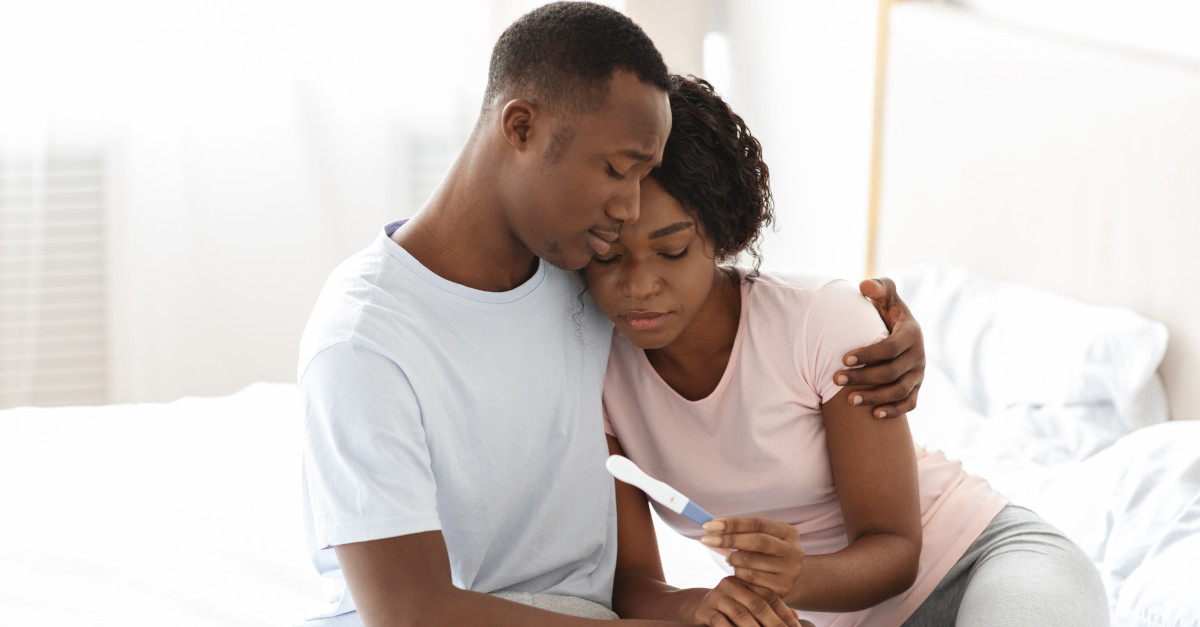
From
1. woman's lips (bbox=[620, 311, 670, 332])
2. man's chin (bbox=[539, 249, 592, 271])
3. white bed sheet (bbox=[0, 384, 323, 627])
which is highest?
man's chin (bbox=[539, 249, 592, 271])

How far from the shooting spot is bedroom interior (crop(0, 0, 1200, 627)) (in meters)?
1.33

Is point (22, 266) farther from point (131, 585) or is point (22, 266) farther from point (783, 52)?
point (783, 52)

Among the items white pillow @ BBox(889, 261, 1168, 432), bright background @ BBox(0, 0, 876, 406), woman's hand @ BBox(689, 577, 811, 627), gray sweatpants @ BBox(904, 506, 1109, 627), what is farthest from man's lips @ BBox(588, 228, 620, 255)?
bright background @ BBox(0, 0, 876, 406)

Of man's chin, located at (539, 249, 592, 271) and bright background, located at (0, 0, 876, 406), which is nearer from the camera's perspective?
man's chin, located at (539, 249, 592, 271)

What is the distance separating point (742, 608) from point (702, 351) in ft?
1.04

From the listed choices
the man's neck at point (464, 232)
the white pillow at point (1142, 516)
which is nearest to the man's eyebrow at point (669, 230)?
the man's neck at point (464, 232)

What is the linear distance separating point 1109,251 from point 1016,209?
24 centimetres


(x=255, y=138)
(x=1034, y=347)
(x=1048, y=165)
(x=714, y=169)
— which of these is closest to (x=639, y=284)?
(x=714, y=169)

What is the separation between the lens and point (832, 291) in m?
1.12

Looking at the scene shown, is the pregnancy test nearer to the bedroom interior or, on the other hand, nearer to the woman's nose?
the woman's nose

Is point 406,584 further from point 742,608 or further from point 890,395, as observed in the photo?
point 890,395

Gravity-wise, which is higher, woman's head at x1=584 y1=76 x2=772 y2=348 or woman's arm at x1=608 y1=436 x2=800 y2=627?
woman's head at x1=584 y1=76 x2=772 y2=348

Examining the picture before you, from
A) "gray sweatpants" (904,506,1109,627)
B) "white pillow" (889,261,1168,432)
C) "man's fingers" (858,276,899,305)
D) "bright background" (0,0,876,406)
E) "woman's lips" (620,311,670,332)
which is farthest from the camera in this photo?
"bright background" (0,0,876,406)

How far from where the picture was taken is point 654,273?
104cm
